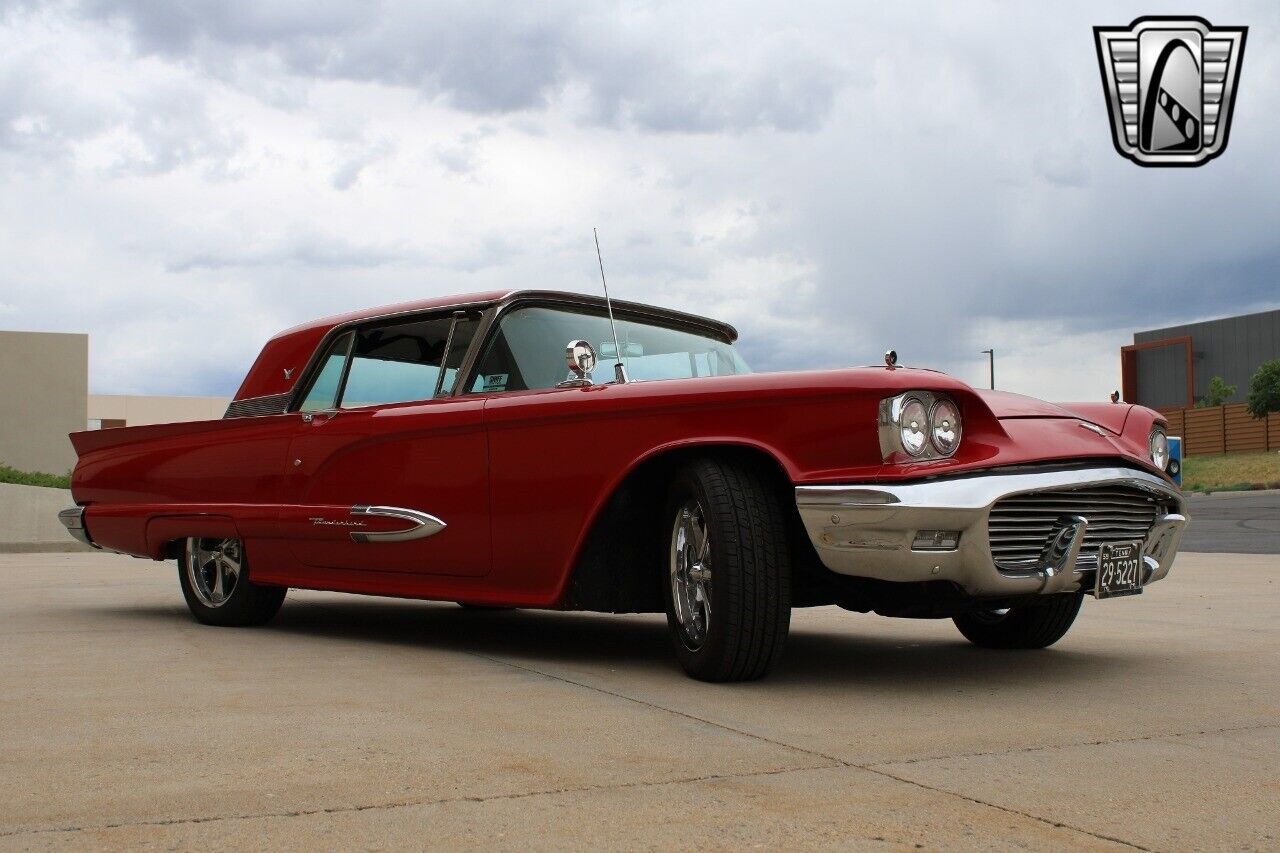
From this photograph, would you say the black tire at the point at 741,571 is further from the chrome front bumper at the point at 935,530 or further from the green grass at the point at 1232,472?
the green grass at the point at 1232,472

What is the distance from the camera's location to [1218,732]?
3777mm

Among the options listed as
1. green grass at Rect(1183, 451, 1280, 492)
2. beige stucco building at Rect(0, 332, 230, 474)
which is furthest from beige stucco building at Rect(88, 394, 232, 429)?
green grass at Rect(1183, 451, 1280, 492)

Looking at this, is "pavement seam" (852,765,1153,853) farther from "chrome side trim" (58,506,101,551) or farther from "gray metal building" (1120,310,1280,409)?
"gray metal building" (1120,310,1280,409)

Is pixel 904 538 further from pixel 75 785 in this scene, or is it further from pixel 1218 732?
pixel 75 785

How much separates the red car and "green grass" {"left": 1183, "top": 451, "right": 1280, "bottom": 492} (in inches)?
1266

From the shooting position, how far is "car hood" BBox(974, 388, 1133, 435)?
4645 mm

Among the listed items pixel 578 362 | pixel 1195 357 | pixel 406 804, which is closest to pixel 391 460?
pixel 578 362

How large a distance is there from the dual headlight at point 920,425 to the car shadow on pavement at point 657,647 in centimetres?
85

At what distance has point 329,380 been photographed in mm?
6434

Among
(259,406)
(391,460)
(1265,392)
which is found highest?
(1265,392)

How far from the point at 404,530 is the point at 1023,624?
2592mm

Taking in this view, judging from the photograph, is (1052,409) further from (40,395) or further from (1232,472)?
(1232,472)

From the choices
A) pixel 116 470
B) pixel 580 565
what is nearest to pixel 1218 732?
pixel 580 565

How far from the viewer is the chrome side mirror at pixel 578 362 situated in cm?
518
